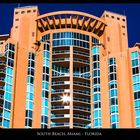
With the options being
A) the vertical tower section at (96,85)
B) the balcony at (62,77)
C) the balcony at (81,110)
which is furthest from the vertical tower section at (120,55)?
the balcony at (62,77)

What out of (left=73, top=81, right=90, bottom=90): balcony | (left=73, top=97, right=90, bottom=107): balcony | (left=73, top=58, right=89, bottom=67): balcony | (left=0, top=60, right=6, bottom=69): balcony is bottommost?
(left=73, top=97, right=90, bottom=107): balcony

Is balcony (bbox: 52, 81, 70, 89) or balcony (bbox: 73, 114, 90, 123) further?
balcony (bbox: 52, 81, 70, 89)

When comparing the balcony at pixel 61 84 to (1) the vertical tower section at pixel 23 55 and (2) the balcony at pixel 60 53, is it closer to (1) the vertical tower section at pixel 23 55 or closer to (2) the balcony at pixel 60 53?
(1) the vertical tower section at pixel 23 55

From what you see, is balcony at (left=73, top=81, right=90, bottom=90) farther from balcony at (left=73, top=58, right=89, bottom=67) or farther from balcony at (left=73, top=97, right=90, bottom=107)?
balcony at (left=73, top=58, right=89, bottom=67)

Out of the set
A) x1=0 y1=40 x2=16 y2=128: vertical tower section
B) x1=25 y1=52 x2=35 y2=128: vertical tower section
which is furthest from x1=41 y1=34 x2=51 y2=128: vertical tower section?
x1=0 y1=40 x2=16 y2=128: vertical tower section

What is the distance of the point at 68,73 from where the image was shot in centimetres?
5591

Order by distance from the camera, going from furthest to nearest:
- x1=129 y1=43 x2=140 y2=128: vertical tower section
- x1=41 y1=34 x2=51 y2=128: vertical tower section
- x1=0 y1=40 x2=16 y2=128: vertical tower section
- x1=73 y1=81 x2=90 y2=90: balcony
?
1. x1=73 y1=81 x2=90 y2=90: balcony
2. x1=41 y1=34 x2=51 y2=128: vertical tower section
3. x1=129 y1=43 x2=140 y2=128: vertical tower section
4. x1=0 y1=40 x2=16 y2=128: vertical tower section

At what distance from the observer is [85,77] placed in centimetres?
5603

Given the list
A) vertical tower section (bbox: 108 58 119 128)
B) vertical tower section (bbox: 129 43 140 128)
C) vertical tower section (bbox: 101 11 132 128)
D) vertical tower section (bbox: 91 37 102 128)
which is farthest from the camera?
vertical tower section (bbox: 91 37 102 128)

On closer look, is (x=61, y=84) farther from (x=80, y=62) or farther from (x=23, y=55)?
(x=23, y=55)

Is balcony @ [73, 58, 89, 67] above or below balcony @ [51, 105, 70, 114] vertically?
above

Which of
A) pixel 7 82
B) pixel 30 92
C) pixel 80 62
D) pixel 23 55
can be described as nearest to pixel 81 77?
pixel 80 62

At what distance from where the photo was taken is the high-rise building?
160ft

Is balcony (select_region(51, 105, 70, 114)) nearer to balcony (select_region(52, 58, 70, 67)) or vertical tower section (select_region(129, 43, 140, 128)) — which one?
balcony (select_region(52, 58, 70, 67))
